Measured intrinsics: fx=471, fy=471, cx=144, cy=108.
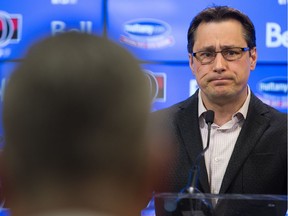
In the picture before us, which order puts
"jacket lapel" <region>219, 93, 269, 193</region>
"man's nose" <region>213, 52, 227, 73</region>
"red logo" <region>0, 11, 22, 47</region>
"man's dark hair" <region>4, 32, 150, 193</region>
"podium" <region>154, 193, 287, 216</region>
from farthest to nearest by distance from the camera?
"red logo" <region>0, 11, 22, 47</region> < "man's nose" <region>213, 52, 227, 73</region> < "jacket lapel" <region>219, 93, 269, 193</region> < "podium" <region>154, 193, 287, 216</region> < "man's dark hair" <region>4, 32, 150, 193</region>

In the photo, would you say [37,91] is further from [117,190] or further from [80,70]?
[117,190]

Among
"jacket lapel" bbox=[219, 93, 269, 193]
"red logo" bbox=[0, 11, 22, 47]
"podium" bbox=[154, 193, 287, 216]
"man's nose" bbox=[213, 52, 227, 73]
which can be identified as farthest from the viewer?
"red logo" bbox=[0, 11, 22, 47]

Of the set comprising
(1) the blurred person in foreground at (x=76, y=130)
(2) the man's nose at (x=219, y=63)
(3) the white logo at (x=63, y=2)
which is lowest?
(2) the man's nose at (x=219, y=63)

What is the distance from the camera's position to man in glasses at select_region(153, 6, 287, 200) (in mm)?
2031

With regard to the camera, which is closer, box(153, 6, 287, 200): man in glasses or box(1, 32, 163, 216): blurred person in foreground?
box(1, 32, 163, 216): blurred person in foreground

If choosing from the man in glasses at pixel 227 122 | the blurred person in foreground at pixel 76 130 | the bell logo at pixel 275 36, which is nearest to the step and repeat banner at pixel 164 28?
the bell logo at pixel 275 36

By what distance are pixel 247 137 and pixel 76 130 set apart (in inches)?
64.0

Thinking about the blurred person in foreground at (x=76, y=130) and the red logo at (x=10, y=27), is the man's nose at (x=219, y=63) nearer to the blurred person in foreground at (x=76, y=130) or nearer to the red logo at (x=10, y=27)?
the red logo at (x=10, y=27)

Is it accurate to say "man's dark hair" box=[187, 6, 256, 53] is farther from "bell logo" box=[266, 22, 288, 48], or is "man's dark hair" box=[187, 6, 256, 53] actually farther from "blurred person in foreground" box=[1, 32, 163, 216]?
"blurred person in foreground" box=[1, 32, 163, 216]

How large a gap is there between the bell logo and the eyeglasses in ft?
2.97

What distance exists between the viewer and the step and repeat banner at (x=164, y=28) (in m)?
3.17

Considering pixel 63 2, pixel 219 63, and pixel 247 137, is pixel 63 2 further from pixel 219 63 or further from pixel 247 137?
pixel 247 137

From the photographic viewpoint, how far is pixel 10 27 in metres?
3.25

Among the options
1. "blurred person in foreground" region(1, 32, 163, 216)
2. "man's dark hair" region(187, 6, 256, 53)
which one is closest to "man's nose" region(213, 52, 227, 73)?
"man's dark hair" region(187, 6, 256, 53)
